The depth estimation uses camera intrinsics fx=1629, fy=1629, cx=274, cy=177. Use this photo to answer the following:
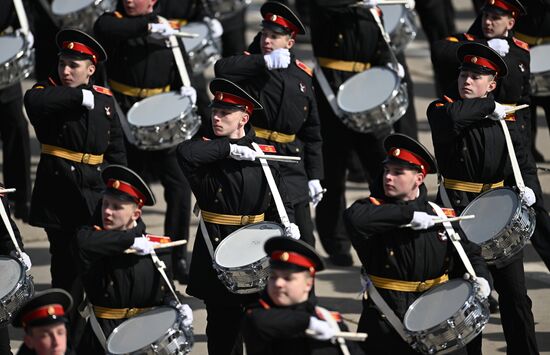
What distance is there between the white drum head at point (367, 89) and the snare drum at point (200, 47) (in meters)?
1.36

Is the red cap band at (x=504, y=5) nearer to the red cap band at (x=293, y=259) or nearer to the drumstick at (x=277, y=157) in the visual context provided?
the drumstick at (x=277, y=157)

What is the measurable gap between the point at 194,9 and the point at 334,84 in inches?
62.9

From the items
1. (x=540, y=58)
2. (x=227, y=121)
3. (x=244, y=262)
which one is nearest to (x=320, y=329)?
(x=244, y=262)

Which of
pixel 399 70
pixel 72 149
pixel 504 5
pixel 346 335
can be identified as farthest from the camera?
pixel 399 70

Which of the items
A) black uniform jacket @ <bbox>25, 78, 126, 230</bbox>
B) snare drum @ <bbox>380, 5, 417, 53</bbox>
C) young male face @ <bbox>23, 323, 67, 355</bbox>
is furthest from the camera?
snare drum @ <bbox>380, 5, 417, 53</bbox>

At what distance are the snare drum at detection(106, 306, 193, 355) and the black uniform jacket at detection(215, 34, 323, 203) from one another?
76.1 inches

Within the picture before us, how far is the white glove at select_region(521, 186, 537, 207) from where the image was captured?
972 cm

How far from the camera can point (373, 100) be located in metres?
11.4

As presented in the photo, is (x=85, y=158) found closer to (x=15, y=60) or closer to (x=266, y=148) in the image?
(x=266, y=148)

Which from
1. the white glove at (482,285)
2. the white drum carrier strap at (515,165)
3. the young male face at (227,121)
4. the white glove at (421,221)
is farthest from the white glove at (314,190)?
the white glove at (482,285)

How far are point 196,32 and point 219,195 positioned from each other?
3498 millimetres

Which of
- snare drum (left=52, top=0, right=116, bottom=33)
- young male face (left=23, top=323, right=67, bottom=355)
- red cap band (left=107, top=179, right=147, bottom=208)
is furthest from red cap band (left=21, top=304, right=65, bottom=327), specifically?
snare drum (left=52, top=0, right=116, bottom=33)

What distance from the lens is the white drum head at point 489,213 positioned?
9.27 metres

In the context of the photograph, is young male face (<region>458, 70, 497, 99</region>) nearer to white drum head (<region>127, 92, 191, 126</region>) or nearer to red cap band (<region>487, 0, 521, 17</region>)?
red cap band (<region>487, 0, 521, 17</region>)
